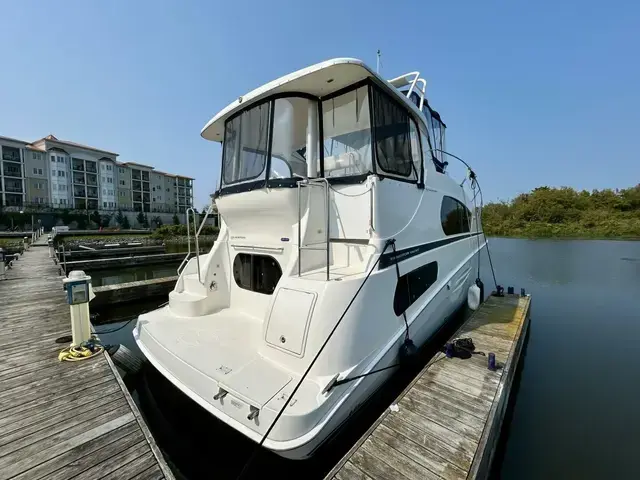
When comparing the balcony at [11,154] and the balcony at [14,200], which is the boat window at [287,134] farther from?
the balcony at [11,154]

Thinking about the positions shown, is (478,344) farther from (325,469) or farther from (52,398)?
(52,398)

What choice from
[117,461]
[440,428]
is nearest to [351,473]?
[440,428]

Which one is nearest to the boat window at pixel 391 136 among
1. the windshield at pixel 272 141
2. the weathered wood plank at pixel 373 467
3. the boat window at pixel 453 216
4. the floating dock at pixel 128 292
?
the windshield at pixel 272 141

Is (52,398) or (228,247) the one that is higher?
(228,247)

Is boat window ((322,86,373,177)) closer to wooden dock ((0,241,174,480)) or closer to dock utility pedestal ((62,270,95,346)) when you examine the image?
wooden dock ((0,241,174,480))

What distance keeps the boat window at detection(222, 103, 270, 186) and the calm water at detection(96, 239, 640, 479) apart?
3.17 meters

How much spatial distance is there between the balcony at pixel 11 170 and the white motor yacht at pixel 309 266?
57.1 metres

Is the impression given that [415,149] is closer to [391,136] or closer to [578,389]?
[391,136]

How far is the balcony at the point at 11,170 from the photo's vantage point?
41875mm

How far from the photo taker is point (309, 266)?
362cm

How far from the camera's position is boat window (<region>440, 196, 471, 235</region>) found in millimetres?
5632

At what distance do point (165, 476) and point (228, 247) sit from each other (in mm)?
3067

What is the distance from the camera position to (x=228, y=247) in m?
4.69

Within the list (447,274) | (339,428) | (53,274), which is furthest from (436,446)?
(53,274)
